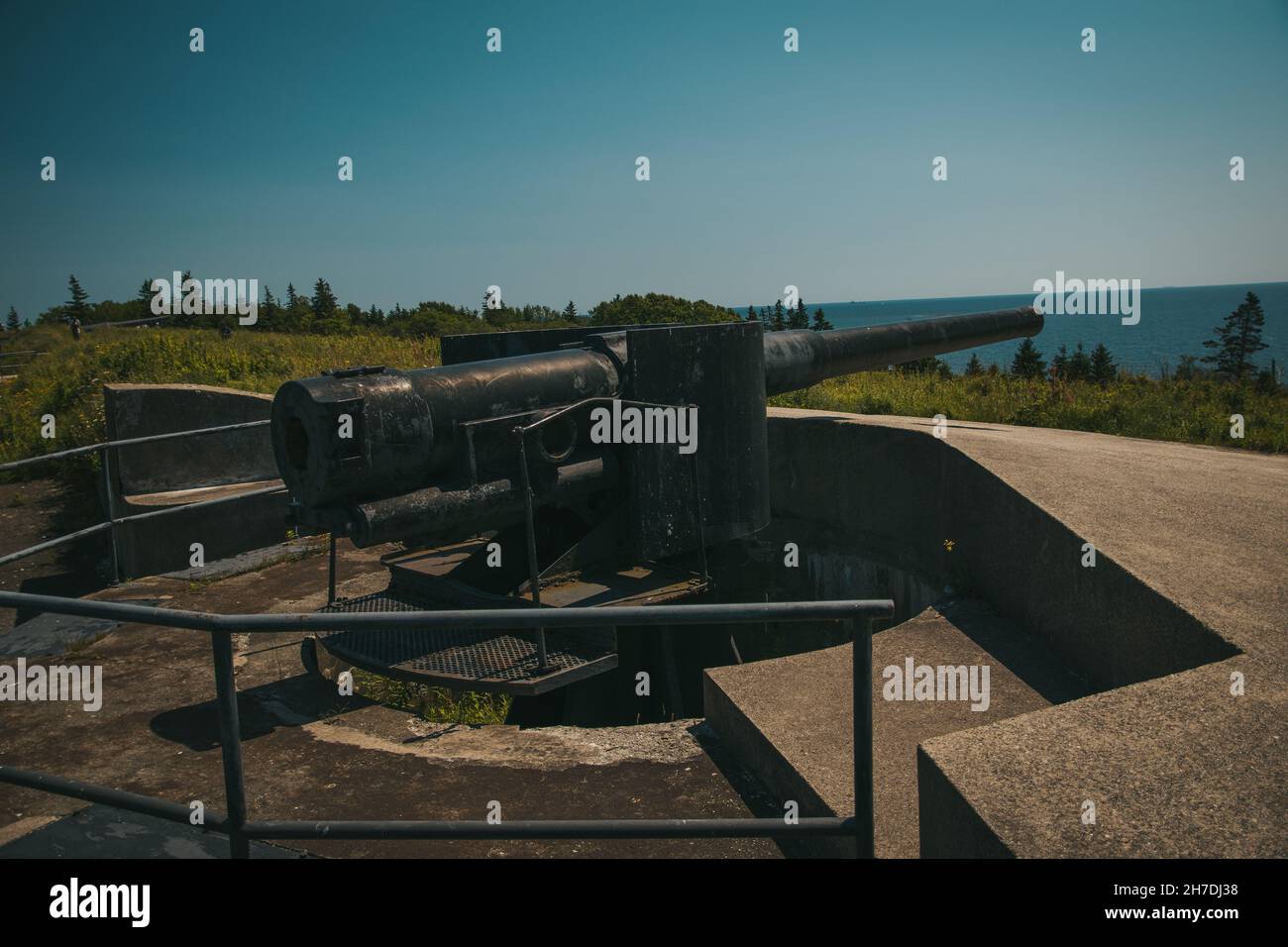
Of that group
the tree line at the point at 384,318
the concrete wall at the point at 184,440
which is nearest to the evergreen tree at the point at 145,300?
the tree line at the point at 384,318

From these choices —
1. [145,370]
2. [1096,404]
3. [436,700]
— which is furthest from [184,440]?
[1096,404]

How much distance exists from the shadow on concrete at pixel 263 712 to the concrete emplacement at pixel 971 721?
16 mm

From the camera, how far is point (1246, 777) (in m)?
2.44

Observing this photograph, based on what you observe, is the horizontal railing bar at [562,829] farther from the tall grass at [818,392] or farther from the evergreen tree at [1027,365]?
the evergreen tree at [1027,365]

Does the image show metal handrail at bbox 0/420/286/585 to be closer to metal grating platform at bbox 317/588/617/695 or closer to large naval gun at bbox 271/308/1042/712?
large naval gun at bbox 271/308/1042/712

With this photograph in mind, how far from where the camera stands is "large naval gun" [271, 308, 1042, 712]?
14.6 feet

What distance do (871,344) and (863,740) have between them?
18.4 ft

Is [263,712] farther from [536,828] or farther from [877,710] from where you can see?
[877,710]

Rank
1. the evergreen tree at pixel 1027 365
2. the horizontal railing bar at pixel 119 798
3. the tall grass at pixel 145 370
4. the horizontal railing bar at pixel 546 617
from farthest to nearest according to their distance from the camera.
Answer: the evergreen tree at pixel 1027 365 < the tall grass at pixel 145 370 < the horizontal railing bar at pixel 119 798 < the horizontal railing bar at pixel 546 617

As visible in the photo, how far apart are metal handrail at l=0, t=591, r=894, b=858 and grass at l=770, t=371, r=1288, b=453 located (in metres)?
7.66

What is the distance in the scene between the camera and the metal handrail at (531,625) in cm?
229
